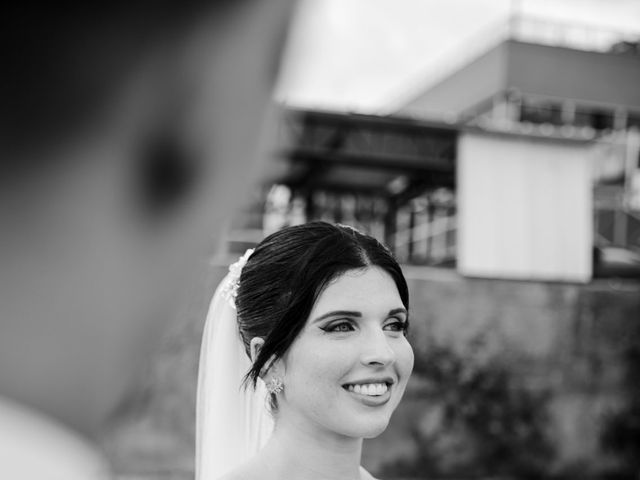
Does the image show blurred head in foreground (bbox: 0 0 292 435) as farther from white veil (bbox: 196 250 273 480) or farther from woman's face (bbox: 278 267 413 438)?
white veil (bbox: 196 250 273 480)

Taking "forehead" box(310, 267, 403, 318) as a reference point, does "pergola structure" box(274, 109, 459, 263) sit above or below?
above

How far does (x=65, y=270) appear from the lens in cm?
22

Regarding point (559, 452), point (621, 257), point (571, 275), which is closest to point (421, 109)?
point (621, 257)

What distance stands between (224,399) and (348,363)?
0.37 m

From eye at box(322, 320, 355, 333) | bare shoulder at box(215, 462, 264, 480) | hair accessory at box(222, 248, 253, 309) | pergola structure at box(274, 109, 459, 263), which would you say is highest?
pergola structure at box(274, 109, 459, 263)

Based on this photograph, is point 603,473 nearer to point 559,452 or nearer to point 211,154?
point 559,452

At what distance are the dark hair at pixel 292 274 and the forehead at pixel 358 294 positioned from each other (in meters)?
0.01

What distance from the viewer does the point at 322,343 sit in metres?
1.51

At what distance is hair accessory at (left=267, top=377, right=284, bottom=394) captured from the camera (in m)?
1.56

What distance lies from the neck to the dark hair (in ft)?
0.43

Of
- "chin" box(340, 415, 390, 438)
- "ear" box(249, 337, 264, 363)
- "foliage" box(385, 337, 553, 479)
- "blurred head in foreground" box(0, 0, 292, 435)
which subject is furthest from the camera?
"foliage" box(385, 337, 553, 479)

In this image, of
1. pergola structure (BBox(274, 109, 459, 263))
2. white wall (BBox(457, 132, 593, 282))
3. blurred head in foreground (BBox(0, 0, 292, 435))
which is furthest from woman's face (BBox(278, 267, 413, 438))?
white wall (BBox(457, 132, 593, 282))

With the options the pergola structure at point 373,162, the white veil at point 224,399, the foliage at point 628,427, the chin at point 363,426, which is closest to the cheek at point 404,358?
the chin at point 363,426

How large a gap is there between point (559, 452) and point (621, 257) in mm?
3454
